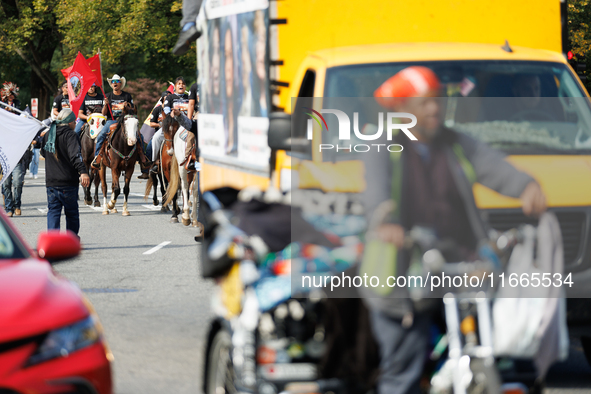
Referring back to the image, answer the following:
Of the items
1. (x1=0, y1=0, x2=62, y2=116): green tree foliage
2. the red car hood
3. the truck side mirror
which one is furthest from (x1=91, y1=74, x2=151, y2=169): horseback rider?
(x1=0, y1=0, x2=62, y2=116): green tree foliage

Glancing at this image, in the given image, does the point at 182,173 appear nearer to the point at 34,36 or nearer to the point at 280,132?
the point at 280,132

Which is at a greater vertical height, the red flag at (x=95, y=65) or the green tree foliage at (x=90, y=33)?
the green tree foliage at (x=90, y=33)

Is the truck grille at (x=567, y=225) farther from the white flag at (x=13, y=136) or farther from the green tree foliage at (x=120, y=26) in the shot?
the green tree foliage at (x=120, y=26)

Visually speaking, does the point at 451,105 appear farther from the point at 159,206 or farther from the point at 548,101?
the point at 159,206

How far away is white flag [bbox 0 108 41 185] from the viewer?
47.8ft

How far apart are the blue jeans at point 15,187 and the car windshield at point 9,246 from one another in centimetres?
1398

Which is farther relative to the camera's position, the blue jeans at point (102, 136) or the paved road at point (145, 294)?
the blue jeans at point (102, 136)

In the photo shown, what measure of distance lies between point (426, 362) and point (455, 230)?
2.08 ft

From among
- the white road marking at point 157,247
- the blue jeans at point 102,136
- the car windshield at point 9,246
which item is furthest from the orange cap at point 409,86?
the blue jeans at point 102,136

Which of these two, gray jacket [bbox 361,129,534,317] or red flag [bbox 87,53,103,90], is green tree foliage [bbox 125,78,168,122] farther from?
gray jacket [bbox 361,129,534,317]

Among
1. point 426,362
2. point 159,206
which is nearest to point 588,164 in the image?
point 426,362

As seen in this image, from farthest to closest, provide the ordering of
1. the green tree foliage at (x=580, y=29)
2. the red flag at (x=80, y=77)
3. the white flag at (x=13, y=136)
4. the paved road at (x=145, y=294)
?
the green tree foliage at (x=580, y=29) < the red flag at (x=80, y=77) < the white flag at (x=13, y=136) < the paved road at (x=145, y=294)

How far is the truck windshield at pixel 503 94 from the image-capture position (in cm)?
700

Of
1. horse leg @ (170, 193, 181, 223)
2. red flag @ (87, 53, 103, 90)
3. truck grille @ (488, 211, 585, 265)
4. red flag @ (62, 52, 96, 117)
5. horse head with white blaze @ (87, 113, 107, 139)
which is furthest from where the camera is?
red flag @ (87, 53, 103, 90)
